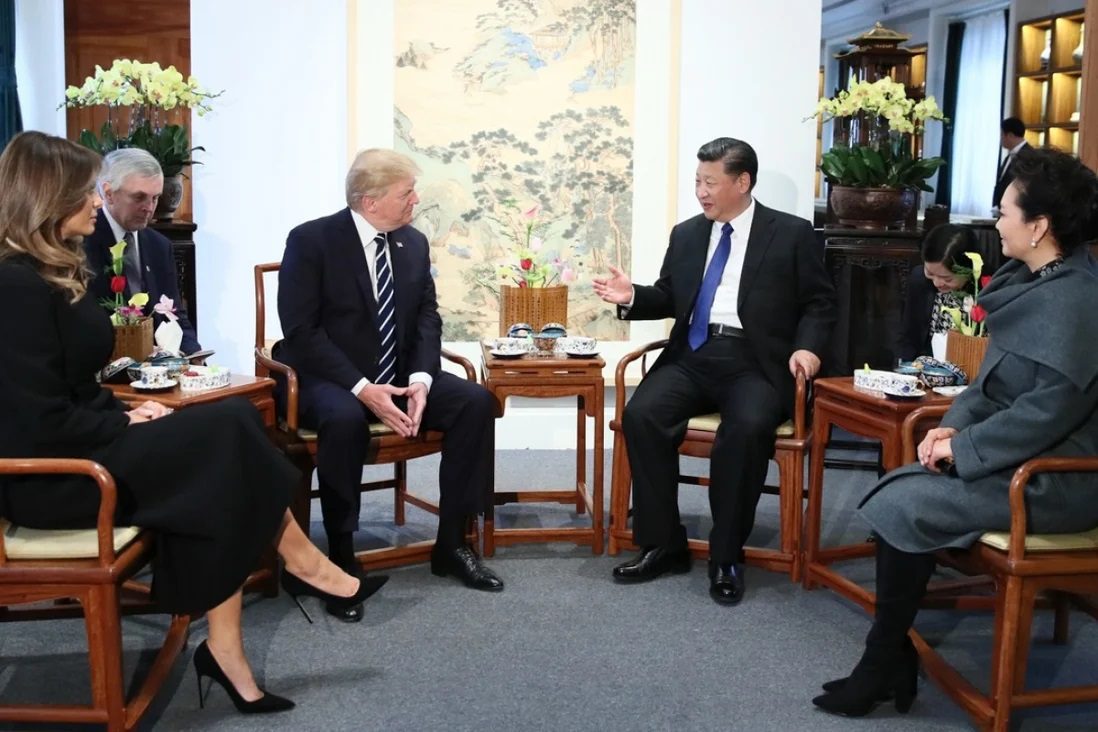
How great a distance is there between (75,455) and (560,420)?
11.1ft

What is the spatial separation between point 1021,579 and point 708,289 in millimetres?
1829

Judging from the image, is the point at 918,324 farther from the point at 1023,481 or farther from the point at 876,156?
the point at 1023,481

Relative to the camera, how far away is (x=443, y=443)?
4371 millimetres

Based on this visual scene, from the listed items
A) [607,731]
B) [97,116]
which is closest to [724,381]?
[607,731]

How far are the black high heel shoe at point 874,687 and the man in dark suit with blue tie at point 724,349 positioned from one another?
0.84 m

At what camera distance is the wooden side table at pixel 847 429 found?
388cm

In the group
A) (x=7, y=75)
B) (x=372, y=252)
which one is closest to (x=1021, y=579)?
(x=372, y=252)

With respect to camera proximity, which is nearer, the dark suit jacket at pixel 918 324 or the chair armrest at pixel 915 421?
the chair armrest at pixel 915 421

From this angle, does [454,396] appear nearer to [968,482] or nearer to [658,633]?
[658,633]

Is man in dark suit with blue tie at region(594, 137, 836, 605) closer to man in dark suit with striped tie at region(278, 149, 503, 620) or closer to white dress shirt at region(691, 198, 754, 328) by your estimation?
white dress shirt at region(691, 198, 754, 328)

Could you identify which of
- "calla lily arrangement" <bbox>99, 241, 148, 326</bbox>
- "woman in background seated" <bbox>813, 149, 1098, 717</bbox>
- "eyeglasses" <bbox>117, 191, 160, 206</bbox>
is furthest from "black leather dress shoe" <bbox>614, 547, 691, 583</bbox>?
"eyeglasses" <bbox>117, 191, 160, 206</bbox>

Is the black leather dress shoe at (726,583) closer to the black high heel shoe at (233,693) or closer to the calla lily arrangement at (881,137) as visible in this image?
the black high heel shoe at (233,693)

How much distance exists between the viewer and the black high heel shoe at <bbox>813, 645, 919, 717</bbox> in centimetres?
331

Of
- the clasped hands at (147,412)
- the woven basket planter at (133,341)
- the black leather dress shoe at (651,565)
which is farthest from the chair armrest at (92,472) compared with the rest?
the black leather dress shoe at (651,565)
